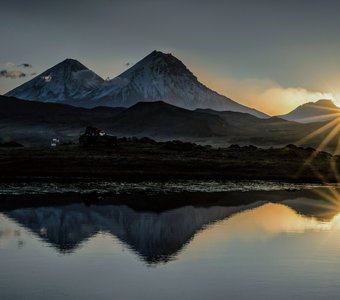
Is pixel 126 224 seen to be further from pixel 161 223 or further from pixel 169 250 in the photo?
pixel 169 250

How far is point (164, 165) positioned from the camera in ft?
231

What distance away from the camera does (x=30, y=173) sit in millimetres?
64688

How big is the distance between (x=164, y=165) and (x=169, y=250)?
44578mm

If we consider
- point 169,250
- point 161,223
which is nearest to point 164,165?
point 161,223

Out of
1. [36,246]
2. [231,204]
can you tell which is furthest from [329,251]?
[231,204]

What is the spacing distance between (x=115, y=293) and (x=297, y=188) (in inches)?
1565

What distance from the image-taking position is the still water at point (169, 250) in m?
19.2

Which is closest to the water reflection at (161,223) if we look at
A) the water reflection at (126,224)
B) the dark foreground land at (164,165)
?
the water reflection at (126,224)

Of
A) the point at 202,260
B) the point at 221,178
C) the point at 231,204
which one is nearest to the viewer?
the point at 202,260

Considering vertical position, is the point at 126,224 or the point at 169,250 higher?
the point at 126,224

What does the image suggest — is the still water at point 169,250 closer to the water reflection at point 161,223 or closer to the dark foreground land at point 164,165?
the water reflection at point 161,223

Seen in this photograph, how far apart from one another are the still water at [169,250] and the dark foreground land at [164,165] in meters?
21.8

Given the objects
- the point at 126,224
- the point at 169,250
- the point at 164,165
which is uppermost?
the point at 164,165

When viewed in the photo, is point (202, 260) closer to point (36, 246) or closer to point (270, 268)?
point (270, 268)
